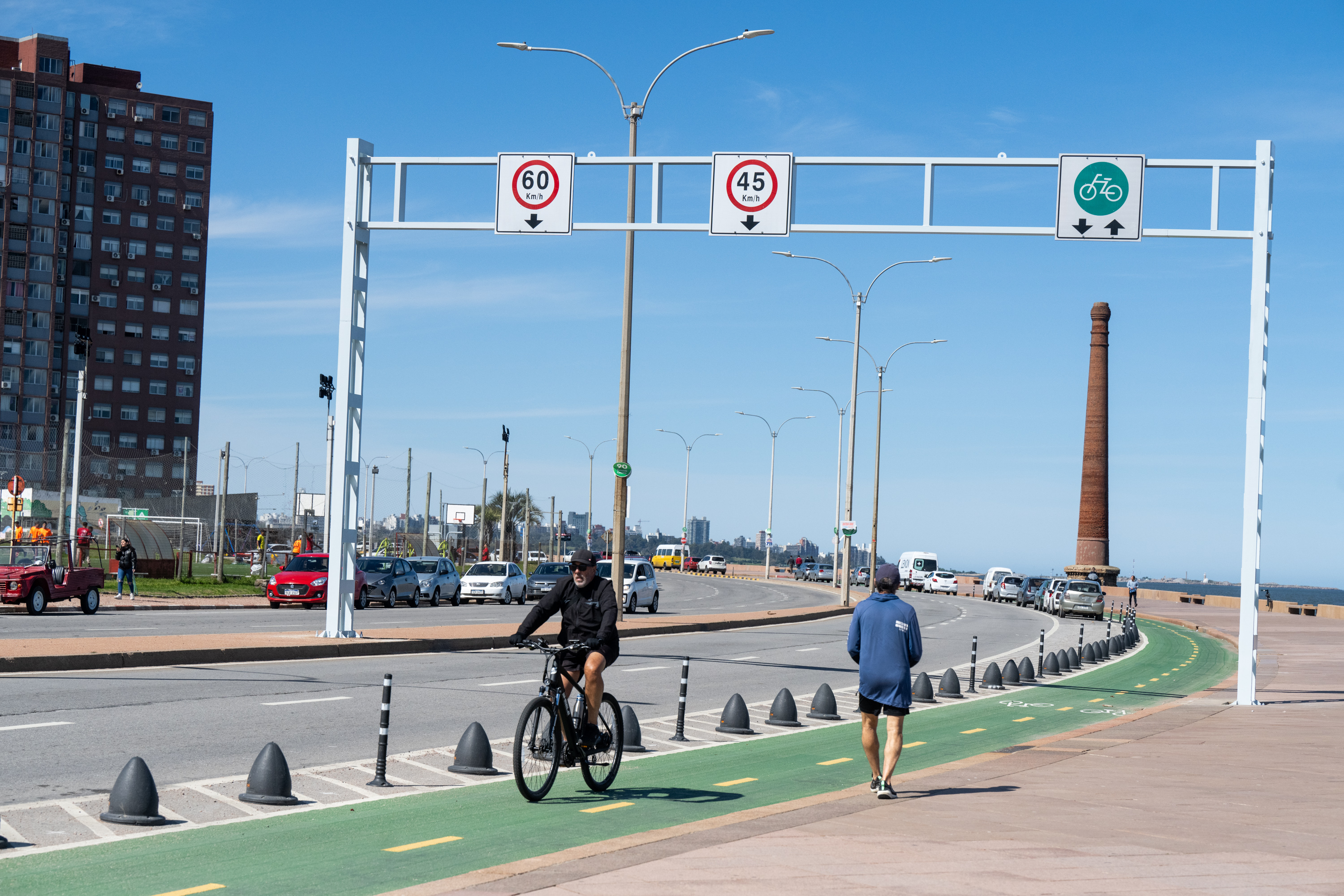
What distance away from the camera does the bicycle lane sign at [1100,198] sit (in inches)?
759

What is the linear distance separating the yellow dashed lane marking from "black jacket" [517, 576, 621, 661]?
166 centimetres

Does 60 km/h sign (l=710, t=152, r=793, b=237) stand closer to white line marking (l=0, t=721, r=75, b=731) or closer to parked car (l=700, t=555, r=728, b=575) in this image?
white line marking (l=0, t=721, r=75, b=731)

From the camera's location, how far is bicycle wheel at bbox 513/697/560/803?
29.6 feet

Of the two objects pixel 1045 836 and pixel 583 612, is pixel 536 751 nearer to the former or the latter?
pixel 583 612

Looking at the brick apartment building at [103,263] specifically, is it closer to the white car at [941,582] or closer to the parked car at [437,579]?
the white car at [941,582]

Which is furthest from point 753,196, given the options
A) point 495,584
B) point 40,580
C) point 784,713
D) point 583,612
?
point 495,584

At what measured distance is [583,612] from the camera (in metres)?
9.51

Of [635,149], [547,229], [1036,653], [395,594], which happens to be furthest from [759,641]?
[395,594]

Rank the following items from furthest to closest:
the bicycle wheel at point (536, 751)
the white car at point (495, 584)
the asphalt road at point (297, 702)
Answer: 1. the white car at point (495, 584)
2. the asphalt road at point (297, 702)
3. the bicycle wheel at point (536, 751)

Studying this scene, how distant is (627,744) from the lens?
1238cm

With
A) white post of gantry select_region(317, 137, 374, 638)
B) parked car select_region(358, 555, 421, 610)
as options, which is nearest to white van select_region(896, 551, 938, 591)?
parked car select_region(358, 555, 421, 610)

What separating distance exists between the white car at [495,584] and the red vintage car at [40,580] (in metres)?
17.4

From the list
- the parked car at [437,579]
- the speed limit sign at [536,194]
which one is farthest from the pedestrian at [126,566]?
the speed limit sign at [536,194]

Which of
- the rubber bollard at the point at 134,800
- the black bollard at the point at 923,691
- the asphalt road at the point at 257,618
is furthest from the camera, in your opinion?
the asphalt road at the point at 257,618
